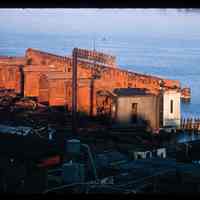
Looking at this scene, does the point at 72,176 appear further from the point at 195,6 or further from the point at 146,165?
the point at 195,6

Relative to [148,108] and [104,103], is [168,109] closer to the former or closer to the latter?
[148,108]

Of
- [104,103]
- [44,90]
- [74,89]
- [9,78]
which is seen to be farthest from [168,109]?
[9,78]

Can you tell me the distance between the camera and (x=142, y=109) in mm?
1792

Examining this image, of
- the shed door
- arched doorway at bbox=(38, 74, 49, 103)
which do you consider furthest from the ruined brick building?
the shed door

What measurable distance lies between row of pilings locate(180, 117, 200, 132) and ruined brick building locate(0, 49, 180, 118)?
0.15 metres

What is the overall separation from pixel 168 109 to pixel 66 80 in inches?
17.3

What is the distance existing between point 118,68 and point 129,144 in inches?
14.2

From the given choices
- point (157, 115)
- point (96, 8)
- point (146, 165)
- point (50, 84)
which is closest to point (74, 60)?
point (50, 84)

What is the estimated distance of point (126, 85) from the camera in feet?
6.45

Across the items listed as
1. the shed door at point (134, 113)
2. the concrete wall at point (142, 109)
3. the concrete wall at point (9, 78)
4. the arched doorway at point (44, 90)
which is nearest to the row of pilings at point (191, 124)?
the concrete wall at point (142, 109)

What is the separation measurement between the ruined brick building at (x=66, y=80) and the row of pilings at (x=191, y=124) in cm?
15

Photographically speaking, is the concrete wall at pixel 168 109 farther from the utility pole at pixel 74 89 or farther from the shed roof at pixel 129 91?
the utility pole at pixel 74 89

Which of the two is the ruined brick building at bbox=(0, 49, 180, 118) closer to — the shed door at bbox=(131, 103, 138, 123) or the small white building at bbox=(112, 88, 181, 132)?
the small white building at bbox=(112, 88, 181, 132)

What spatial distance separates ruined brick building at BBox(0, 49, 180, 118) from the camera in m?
1.91
